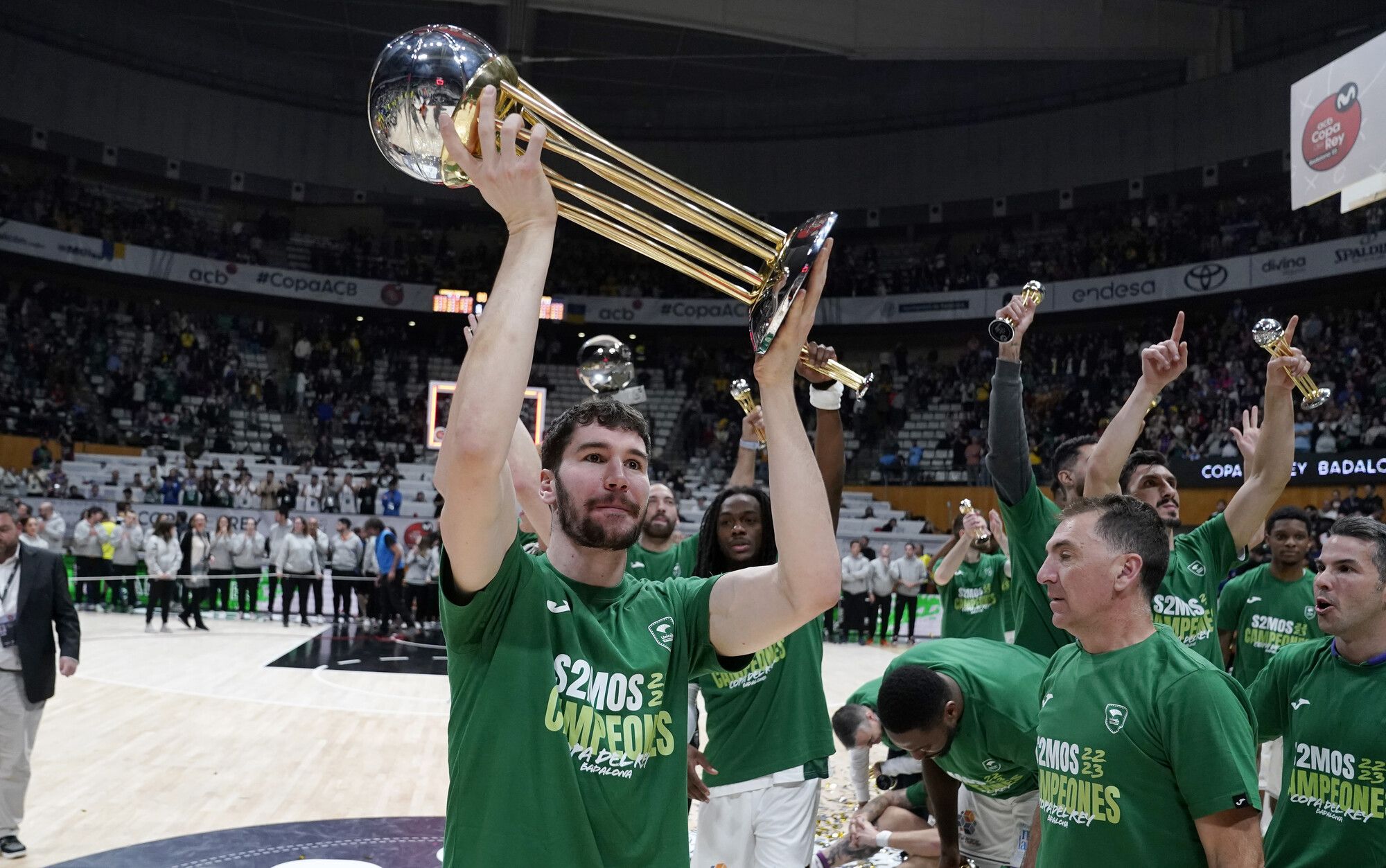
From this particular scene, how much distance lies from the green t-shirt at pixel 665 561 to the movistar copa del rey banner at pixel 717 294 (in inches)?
943

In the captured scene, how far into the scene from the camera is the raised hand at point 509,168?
217 cm

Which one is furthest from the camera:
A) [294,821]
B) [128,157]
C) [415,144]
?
[128,157]

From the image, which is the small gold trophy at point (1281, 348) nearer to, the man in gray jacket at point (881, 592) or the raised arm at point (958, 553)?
the raised arm at point (958, 553)

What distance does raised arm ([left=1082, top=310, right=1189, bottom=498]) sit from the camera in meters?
4.38

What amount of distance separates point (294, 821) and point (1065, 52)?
23348 millimetres

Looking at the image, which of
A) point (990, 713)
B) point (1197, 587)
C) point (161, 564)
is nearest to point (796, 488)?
point (990, 713)

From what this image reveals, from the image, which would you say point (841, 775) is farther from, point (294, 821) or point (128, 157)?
point (128, 157)

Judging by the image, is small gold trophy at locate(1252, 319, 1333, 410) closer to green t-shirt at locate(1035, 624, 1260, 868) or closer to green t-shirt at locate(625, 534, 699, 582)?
green t-shirt at locate(1035, 624, 1260, 868)

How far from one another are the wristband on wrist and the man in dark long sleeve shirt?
942mm

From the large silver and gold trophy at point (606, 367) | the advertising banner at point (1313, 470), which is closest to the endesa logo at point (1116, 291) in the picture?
the advertising banner at point (1313, 470)

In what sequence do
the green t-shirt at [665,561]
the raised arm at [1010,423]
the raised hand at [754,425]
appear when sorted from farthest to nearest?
the green t-shirt at [665,561] → the raised hand at [754,425] → the raised arm at [1010,423]

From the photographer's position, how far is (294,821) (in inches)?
283

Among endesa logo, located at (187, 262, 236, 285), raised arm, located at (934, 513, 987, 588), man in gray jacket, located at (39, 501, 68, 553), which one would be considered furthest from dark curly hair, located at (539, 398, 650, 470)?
endesa logo, located at (187, 262, 236, 285)

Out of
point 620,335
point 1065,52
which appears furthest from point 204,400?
point 1065,52
